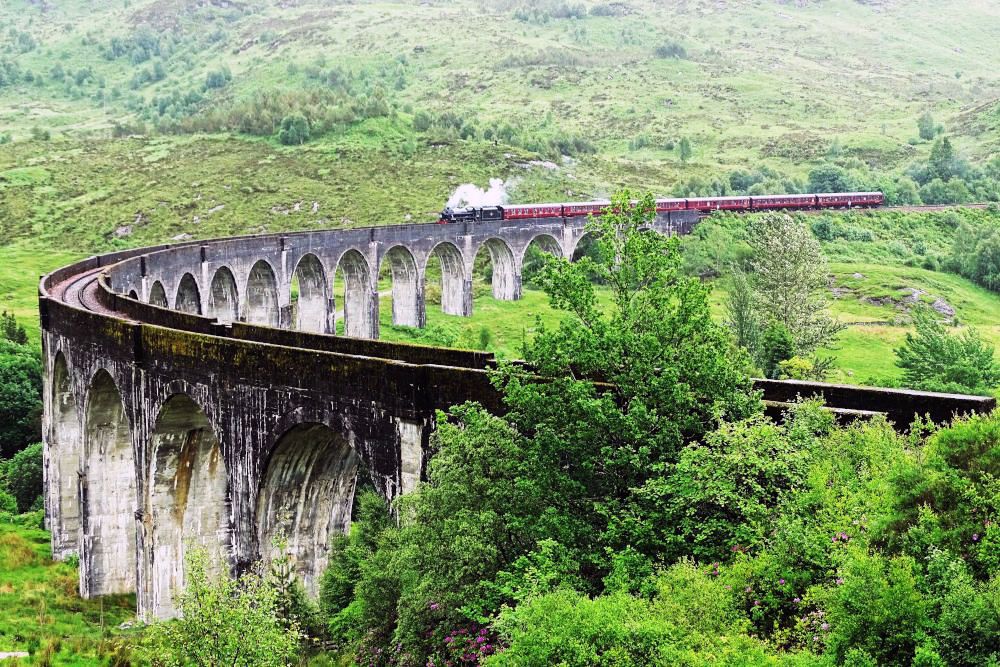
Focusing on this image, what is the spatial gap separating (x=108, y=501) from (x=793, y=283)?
135ft

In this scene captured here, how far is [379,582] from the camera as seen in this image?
19859 mm

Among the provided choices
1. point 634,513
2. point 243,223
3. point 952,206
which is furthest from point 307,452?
point 952,206

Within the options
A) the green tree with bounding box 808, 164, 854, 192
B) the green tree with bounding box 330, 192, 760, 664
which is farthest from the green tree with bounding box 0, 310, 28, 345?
the green tree with bounding box 808, 164, 854, 192

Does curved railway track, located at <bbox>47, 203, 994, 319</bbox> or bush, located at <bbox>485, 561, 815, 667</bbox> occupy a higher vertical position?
curved railway track, located at <bbox>47, 203, 994, 319</bbox>

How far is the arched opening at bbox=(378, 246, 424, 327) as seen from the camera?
80688mm

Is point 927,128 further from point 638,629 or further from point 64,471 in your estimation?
point 638,629

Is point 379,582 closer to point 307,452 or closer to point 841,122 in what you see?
point 307,452

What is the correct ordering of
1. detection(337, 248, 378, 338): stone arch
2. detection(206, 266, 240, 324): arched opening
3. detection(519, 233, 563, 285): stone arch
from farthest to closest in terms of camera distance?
detection(519, 233, 563, 285): stone arch → detection(337, 248, 378, 338): stone arch → detection(206, 266, 240, 324): arched opening

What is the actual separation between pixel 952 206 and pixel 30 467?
98003 millimetres

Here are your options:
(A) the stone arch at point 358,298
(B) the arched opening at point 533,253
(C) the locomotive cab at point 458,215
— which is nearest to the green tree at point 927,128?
(B) the arched opening at point 533,253

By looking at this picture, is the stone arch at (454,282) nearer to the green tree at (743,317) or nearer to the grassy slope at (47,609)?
the green tree at (743,317)

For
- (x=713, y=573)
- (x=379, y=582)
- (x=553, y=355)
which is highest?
(x=553, y=355)

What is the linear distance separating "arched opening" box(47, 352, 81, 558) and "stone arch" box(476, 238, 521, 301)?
180ft

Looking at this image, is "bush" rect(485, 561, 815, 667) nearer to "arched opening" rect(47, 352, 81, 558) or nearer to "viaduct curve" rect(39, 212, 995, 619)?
"viaduct curve" rect(39, 212, 995, 619)
